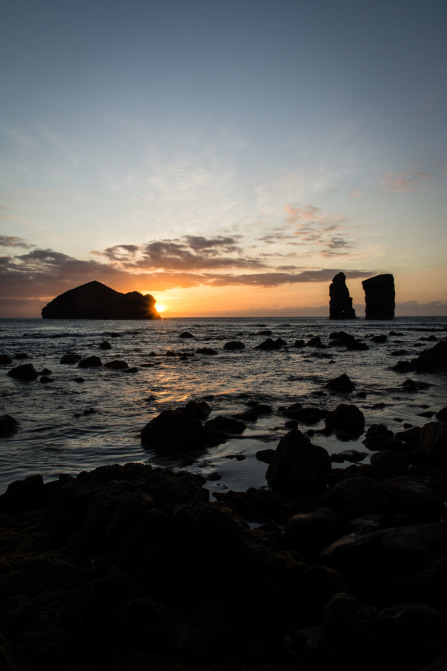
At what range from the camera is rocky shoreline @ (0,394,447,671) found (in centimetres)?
271

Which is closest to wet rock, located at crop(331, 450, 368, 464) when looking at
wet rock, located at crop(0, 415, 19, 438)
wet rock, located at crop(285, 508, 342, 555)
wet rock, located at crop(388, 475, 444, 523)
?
wet rock, located at crop(388, 475, 444, 523)

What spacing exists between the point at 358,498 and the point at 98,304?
183061mm

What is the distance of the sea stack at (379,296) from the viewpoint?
137 meters

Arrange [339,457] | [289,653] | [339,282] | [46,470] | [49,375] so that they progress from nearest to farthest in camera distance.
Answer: [289,653], [46,470], [339,457], [49,375], [339,282]

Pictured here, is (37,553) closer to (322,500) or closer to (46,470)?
(46,470)

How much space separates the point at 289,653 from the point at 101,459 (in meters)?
5.37

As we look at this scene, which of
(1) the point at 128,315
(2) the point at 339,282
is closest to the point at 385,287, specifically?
(2) the point at 339,282

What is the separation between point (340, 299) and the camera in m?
147

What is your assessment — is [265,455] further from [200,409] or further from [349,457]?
[200,409]

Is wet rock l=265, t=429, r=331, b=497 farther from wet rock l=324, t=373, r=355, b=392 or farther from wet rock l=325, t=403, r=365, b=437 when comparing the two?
wet rock l=324, t=373, r=355, b=392

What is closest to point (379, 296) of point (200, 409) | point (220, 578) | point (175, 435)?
point (200, 409)

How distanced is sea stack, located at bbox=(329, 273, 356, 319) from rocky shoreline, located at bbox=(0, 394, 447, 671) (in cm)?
14780

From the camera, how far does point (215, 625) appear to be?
3.12 meters

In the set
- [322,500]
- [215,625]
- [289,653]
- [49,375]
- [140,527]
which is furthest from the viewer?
[49,375]
